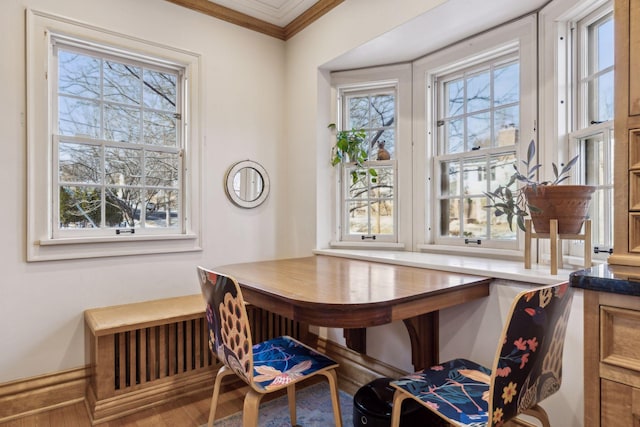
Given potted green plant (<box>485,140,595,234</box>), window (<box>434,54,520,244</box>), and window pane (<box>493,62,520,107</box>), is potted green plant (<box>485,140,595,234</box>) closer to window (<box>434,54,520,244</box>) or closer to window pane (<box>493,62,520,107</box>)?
window (<box>434,54,520,244</box>)

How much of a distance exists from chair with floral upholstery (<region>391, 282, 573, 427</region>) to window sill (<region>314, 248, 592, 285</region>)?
390 millimetres

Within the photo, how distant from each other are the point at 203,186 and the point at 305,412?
1.65m

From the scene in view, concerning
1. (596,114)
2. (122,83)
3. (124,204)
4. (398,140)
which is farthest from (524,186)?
(122,83)

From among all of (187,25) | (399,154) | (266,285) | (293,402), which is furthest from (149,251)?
(399,154)

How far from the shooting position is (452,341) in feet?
6.40

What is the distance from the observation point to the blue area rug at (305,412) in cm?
197

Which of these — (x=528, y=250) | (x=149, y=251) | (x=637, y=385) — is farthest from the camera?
(x=149, y=251)

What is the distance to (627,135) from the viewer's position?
1.06 meters

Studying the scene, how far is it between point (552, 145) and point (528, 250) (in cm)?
57

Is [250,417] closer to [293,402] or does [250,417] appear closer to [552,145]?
[293,402]

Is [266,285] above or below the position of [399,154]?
below

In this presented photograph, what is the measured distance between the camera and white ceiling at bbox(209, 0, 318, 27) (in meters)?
2.76

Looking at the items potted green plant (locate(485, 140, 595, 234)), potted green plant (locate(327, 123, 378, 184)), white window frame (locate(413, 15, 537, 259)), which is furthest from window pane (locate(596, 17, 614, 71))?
potted green plant (locate(327, 123, 378, 184))

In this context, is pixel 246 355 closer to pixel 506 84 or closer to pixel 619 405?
pixel 619 405
